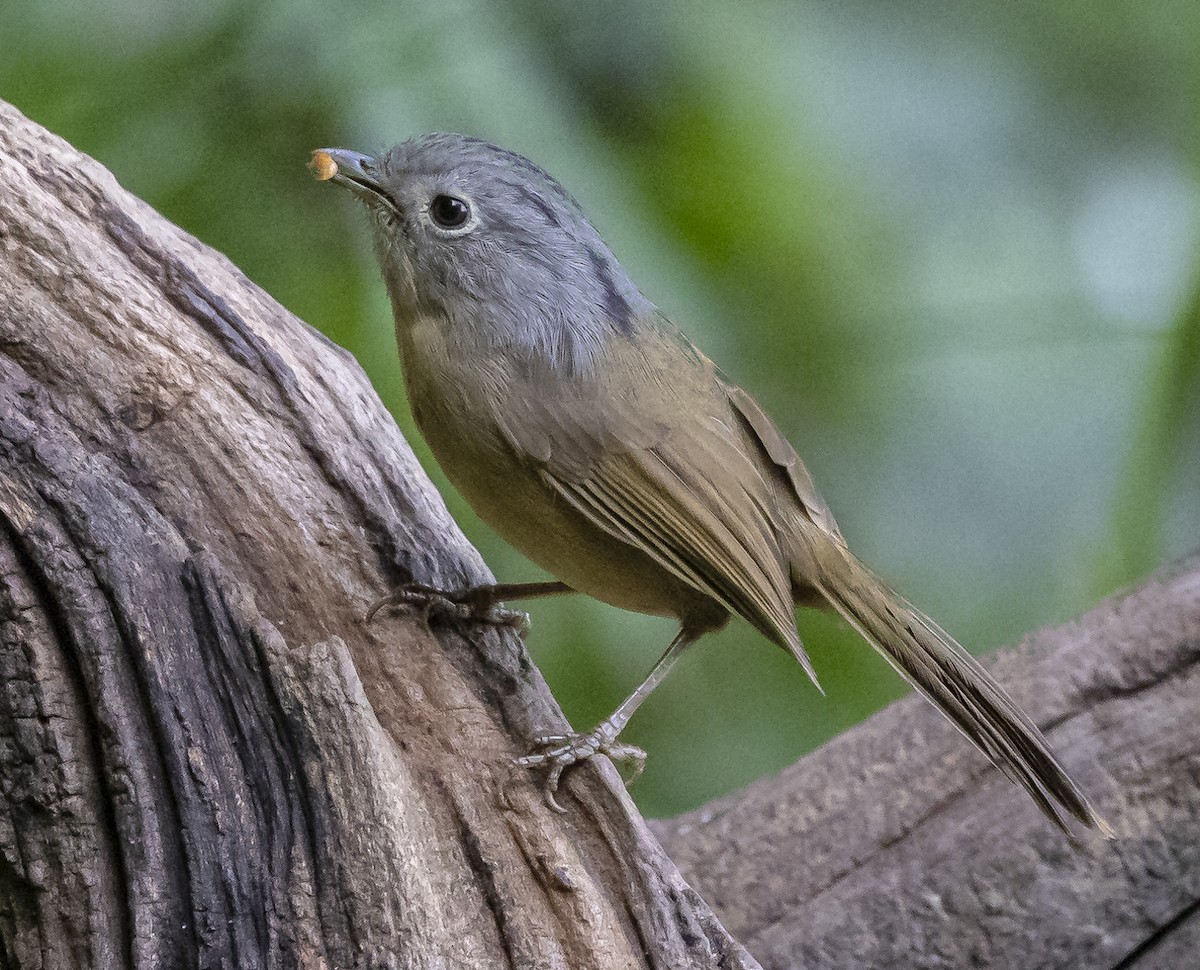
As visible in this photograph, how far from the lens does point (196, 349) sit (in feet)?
7.30

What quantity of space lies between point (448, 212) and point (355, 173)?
211mm

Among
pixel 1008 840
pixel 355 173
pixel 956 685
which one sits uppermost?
pixel 355 173

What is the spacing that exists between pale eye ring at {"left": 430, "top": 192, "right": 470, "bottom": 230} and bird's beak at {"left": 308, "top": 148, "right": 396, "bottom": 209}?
9cm

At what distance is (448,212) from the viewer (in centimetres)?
242

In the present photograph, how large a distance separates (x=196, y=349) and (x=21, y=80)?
1448mm

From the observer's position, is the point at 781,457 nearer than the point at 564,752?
No

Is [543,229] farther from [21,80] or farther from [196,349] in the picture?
[21,80]

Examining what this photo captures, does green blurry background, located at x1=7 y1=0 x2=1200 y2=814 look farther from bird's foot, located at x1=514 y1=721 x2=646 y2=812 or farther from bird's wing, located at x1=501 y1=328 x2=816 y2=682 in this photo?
bird's foot, located at x1=514 y1=721 x2=646 y2=812

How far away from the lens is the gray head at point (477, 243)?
2371 millimetres

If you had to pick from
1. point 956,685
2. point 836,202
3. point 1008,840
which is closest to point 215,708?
point 956,685

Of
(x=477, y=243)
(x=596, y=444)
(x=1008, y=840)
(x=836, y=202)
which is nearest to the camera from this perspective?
(x=596, y=444)

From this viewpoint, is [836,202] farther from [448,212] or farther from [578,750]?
[578,750]

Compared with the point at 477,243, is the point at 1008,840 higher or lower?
lower

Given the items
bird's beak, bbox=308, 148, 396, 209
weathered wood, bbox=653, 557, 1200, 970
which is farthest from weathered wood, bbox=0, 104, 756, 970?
weathered wood, bbox=653, 557, 1200, 970
